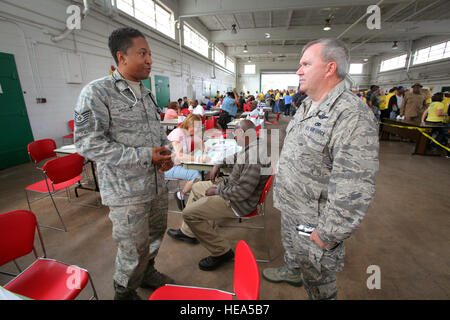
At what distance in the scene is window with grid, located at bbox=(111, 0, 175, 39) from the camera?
22.6ft

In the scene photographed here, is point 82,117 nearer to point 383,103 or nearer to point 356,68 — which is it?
point 383,103

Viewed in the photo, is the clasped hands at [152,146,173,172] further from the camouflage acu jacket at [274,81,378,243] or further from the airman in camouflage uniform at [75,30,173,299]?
the camouflage acu jacket at [274,81,378,243]

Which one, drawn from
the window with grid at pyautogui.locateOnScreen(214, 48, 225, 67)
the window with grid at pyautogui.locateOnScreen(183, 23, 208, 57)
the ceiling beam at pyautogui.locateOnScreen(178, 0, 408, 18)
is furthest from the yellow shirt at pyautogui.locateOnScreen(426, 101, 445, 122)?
the window with grid at pyautogui.locateOnScreen(214, 48, 225, 67)

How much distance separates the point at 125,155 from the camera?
3.74 ft

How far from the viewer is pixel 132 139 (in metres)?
1.25

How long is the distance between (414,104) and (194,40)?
35.4 feet

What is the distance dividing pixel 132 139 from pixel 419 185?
498cm

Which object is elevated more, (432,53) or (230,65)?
(230,65)

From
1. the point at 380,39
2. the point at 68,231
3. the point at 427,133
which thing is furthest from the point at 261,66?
the point at 68,231

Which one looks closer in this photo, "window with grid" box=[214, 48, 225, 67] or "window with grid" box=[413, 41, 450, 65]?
"window with grid" box=[413, 41, 450, 65]

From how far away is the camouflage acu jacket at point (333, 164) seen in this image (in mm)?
935

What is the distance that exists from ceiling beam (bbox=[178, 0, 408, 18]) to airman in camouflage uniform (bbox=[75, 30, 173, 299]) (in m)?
8.67

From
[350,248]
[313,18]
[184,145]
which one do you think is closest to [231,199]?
[184,145]
